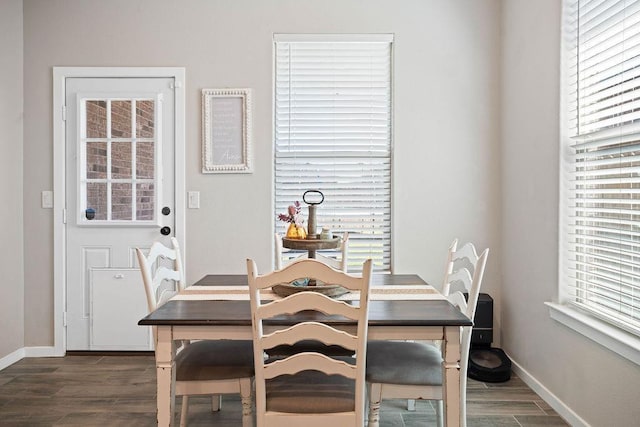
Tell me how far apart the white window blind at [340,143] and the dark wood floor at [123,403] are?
4.00ft

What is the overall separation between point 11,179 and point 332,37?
252cm

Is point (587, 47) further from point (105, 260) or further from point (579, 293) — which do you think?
point (105, 260)

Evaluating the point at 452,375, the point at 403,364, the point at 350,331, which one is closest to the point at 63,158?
the point at 350,331

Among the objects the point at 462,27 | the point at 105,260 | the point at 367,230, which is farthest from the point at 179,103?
the point at 462,27

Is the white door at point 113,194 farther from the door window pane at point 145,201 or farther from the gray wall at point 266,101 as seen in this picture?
the gray wall at point 266,101

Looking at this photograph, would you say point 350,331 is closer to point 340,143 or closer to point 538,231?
point 538,231

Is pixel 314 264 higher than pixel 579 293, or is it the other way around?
pixel 314 264

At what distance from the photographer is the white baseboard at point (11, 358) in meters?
3.40

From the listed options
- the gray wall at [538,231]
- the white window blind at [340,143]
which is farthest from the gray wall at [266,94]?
the gray wall at [538,231]

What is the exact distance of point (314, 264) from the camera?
1.68 metres

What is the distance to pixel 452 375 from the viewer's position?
187 centimetres

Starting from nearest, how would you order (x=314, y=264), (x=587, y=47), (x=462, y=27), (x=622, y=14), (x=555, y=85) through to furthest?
(x=314, y=264) < (x=622, y=14) < (x=587, y=47) < (x=555, y=85) < (x=462, y=27)

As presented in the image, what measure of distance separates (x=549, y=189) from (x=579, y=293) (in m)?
0.60

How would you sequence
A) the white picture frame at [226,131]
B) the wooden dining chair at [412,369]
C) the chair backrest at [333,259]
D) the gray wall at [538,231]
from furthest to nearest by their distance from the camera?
the white picture frame at [226,131], the chair backrest at [333,259], the gray wall at [538,231], the wooden dining chair at [412,369]
